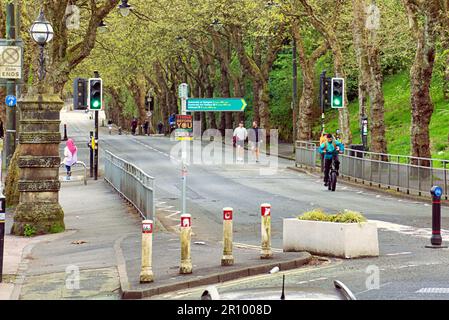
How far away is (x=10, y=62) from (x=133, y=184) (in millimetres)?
4921

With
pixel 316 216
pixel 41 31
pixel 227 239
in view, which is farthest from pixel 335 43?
pixel 227 239

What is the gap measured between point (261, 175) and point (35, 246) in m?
22.4

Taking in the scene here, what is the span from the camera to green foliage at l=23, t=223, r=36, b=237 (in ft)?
78.3

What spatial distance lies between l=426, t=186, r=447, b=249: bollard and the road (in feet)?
1.21

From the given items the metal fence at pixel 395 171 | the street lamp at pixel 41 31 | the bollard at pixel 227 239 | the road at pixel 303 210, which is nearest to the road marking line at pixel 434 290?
the road at pixel 303 210

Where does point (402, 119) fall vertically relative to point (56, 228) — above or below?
above

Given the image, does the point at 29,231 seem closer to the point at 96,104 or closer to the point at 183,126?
the point at 183,126

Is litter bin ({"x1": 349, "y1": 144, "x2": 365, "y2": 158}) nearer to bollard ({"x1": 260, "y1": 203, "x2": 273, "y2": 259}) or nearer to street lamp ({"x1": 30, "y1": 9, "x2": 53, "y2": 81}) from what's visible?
street lamp ({"x1": 30, "y1": 9, "x2": 53, "y2": 81})

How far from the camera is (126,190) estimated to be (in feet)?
103

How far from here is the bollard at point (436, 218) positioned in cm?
1877

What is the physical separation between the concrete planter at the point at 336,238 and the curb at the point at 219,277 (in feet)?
1.92

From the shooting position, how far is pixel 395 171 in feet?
117

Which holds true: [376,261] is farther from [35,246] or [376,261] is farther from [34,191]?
[34,191]

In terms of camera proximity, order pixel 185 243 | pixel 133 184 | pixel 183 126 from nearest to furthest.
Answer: pixel 185 243 → pixel 183 126 → pixel 133 184
